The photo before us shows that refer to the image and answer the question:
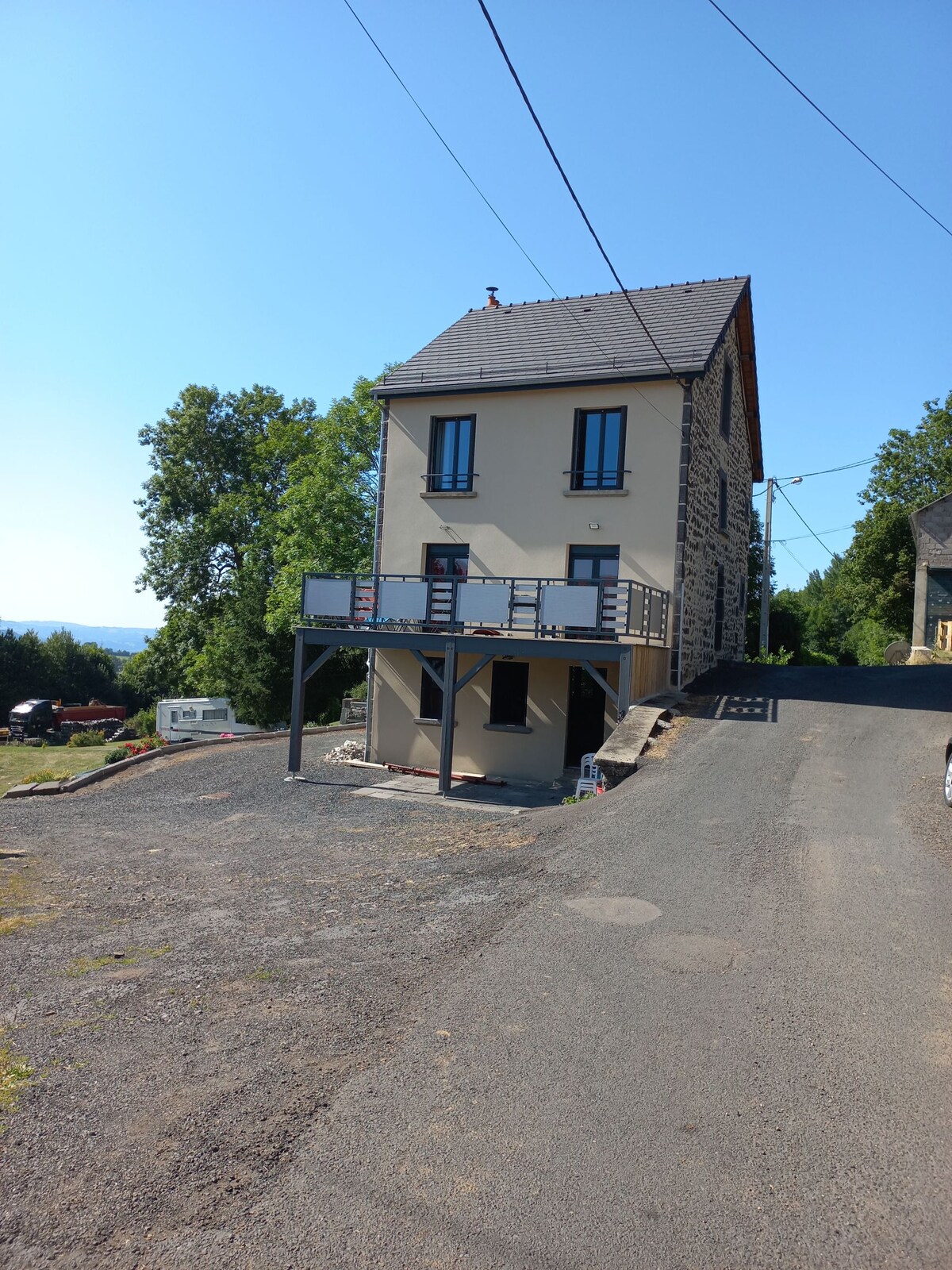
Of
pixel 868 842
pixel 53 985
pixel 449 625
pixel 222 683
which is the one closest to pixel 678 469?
pixel 449 625

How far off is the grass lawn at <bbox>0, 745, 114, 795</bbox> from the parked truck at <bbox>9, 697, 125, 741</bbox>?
3.85 metres

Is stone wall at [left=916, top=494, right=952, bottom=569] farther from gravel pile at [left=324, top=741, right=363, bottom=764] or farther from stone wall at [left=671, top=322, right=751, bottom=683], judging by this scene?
gravel pile at [left=324, top=741, right=363, bottom=764]

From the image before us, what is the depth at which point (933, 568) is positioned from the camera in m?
31.2

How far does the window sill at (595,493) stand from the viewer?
16953mm

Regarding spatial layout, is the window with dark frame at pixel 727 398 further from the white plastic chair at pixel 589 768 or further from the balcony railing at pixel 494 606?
the white plastic chair at pixel 589 768

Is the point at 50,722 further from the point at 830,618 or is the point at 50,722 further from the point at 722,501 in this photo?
the point at 830,618

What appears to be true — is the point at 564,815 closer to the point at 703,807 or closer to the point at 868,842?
the point at 703,807

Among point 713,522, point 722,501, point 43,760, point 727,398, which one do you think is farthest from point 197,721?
point 727,398

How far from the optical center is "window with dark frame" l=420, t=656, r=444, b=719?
60.3 ft

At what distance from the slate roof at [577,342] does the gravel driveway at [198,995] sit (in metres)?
9.65

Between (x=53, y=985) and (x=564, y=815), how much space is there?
6174 millimetres

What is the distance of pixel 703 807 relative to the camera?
31.4 ft

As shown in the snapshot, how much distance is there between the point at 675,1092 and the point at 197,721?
3107cm

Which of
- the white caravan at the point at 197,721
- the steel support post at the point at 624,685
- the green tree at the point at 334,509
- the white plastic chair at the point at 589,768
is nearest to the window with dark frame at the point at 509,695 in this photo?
the white plastic chair at the point at 589,768
